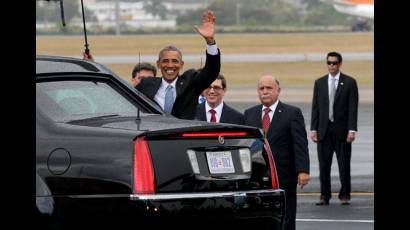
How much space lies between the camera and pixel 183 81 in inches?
407

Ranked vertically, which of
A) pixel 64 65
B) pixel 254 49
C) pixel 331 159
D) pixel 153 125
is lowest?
pixel 331 159

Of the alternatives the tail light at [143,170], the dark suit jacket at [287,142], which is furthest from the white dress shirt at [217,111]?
the tail light at [143,170]

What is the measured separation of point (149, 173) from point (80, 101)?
3.37 ft

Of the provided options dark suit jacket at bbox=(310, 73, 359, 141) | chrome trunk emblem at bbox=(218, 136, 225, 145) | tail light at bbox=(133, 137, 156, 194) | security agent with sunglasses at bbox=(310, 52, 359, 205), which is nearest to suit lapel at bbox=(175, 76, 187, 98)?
chrome trunk emblem at bbox=(218, 136, 225, 145)

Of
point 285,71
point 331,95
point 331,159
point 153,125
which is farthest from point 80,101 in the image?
point 285,71

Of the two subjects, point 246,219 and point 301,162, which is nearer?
point 246,219

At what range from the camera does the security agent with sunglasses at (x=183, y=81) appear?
9828 millimetres

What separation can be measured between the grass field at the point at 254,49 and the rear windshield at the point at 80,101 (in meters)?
34.5

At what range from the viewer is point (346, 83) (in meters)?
16.0

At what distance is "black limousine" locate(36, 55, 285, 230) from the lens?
25.0 feet

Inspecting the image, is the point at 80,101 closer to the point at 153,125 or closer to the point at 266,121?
the point at 153,125
